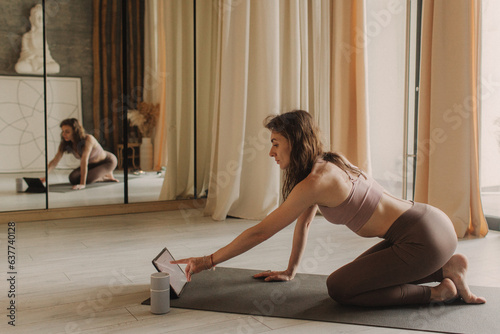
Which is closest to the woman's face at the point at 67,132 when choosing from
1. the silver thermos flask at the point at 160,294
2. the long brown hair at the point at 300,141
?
the silver thermos flask at the point at 160,294

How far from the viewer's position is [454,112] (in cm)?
342

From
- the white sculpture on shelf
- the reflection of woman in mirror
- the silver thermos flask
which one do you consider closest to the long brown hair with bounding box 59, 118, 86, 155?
the reflection of woman in mirror

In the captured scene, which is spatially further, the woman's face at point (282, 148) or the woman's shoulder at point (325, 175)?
the woman's face at point (282, 148)

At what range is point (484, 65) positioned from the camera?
3.67m

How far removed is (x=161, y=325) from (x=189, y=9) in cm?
323

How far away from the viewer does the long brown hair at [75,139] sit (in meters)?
3.99

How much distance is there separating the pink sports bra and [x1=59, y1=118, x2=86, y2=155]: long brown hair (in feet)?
8.38

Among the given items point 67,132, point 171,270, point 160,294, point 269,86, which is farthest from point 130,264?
point 269,86

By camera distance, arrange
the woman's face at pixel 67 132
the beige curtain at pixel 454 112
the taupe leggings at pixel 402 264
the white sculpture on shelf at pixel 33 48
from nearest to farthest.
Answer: the taupe leggings at pixel 402 264
the beige curtain at pixel 454 112
the white sculpture on shelf at pixel 33 48
the woman's face at pixel 67 132

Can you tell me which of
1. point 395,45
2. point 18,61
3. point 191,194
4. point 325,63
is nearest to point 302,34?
point 325,63

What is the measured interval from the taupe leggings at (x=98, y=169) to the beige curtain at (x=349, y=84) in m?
1.81

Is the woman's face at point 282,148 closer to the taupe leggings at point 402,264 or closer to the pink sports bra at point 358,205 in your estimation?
the pink sports bra at point 358,205

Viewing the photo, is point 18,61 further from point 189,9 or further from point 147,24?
point 189,9

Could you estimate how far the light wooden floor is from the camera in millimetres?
1991
